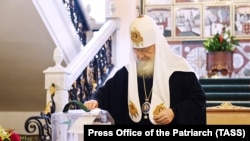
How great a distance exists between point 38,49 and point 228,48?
3.52 meters

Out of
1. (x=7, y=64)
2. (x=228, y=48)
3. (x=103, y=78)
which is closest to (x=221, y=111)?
(x=103, y=78)

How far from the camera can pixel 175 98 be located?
3.28 metres

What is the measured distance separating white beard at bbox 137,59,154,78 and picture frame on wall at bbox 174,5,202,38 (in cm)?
585

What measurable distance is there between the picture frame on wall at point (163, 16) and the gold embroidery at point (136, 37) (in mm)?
5786

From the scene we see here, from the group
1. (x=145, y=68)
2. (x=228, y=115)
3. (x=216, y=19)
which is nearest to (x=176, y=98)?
(x=145, y=68)

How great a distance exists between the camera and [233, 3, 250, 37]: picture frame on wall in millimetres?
8875

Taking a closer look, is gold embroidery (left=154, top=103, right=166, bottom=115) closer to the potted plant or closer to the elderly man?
the elderly man

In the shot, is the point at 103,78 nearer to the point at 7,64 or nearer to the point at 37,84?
the point at 37,84

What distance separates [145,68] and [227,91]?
3.91 m

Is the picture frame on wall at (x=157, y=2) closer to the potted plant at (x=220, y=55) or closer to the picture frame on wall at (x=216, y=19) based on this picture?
the picture frame on wall at (x=216, y=19)

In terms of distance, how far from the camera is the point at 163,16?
9.27 m

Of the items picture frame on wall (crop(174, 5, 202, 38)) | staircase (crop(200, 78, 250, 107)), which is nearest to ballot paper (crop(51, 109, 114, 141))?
staircase (crop(200, 78, 250, 107))

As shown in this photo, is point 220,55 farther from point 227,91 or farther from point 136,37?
point 136,37

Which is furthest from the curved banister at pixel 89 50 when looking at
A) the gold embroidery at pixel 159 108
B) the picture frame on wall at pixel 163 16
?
the picture frame on wall at pixel 163 16
